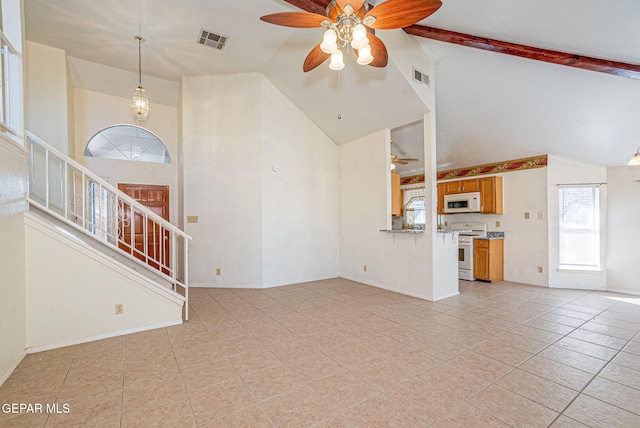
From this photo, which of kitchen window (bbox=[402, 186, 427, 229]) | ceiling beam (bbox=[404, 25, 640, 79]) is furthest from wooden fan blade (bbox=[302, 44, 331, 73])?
kitchen window (bbox=[402, 186, 427, 229])

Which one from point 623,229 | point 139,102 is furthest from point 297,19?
point 623,229

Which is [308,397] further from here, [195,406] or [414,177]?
[414,177]

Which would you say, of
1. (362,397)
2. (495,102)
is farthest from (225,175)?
(495,102)

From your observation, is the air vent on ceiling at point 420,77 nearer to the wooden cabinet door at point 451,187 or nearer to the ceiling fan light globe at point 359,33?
the ceiling fan light globe at point 359,33

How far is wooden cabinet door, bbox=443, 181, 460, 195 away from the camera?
629 cm

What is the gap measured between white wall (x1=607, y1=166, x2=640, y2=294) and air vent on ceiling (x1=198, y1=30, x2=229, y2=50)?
22.0ft

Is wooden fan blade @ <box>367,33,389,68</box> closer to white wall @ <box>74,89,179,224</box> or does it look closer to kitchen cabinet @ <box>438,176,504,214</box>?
kitchen cabinet @ <box>438,176,504,214</box>

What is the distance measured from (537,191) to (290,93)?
5.01 m

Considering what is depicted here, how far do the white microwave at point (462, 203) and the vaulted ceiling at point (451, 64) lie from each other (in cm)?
105

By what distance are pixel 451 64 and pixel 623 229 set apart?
4065 millimetres

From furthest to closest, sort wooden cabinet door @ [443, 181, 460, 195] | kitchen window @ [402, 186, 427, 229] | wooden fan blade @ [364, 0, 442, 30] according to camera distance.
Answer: kitchen window @ [402, 186, 427, 229] → wooden cabinet door @ [443, 181, 460, 195] → wooden fan blade @ [364, 0, 442, 30]

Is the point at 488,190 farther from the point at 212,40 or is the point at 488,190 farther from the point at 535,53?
the point at 212,40

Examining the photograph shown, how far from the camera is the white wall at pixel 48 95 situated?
159 inches

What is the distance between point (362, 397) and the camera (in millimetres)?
1893
